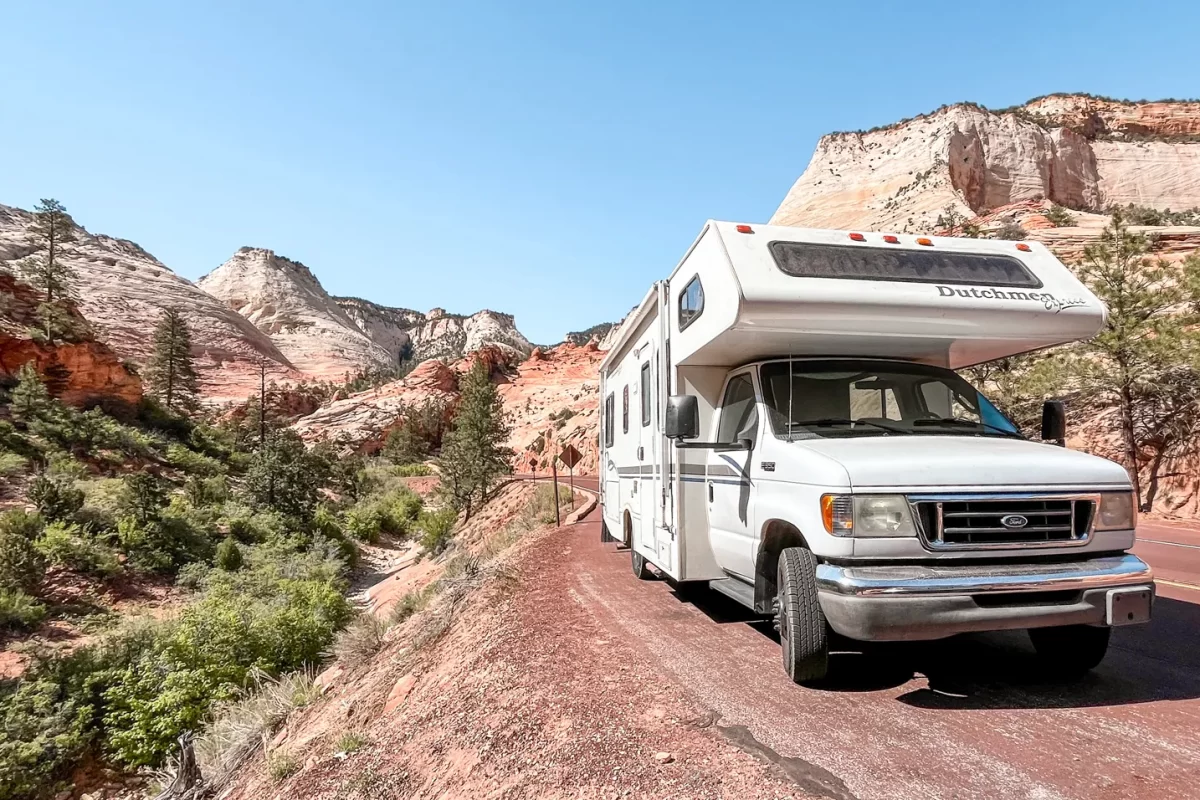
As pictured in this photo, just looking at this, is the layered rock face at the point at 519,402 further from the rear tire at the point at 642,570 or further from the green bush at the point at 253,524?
the rear tire at the point at 642,570

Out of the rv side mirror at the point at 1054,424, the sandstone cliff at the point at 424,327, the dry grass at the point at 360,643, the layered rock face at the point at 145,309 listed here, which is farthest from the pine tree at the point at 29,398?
the sandstone cliff at the point at 424,327

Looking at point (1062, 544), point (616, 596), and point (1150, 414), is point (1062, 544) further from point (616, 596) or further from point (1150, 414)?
point (1150, 414)

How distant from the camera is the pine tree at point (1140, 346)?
52.6 feet

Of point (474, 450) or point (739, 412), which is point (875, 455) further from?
point (474, 450)

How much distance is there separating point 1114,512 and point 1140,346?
1588 cm

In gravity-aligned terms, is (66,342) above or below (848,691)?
above

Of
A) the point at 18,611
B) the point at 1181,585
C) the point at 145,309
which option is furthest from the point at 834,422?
the point at 145,309

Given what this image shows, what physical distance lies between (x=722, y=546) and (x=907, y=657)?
1649mm

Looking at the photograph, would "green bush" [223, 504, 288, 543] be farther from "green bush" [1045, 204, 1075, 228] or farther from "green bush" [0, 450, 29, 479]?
"green bush" [1045, 204, 1075, 228]

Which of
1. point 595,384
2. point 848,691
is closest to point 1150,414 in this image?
point 848,691

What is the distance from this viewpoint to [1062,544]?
397 cm

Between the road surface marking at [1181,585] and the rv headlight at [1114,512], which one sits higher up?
the rv headlight at [1114,512]

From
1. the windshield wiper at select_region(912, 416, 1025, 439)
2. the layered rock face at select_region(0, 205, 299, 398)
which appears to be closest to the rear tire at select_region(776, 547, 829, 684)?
the windshield wiper at select_region(912, 416, 1025, 439)

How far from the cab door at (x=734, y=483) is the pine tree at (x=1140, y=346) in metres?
15.3
